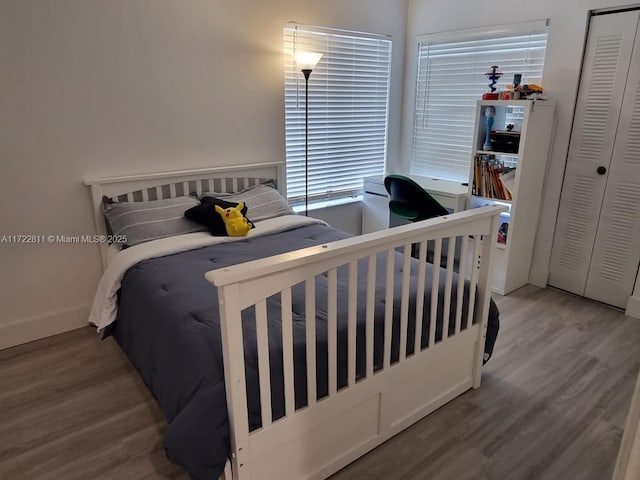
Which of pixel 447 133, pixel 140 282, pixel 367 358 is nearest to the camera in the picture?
pixel 367 358

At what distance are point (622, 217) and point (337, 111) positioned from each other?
227 centimetres

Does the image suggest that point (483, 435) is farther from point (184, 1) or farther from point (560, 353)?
point (184, 1)

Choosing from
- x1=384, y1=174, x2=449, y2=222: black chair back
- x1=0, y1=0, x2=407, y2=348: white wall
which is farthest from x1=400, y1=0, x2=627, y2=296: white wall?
x1=0, y1=0, x2=407, y2=348: white wall

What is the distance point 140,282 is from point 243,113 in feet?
5.20

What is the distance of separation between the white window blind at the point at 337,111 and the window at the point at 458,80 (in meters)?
0.35

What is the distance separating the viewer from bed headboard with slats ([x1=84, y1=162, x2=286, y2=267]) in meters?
2.72

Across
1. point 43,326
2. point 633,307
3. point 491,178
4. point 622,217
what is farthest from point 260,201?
point 633,307

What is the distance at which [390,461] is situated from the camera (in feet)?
5.97

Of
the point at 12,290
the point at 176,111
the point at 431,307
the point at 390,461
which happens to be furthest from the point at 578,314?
the point at 12,290

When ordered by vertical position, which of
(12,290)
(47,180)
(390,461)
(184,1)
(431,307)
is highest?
(184,1)

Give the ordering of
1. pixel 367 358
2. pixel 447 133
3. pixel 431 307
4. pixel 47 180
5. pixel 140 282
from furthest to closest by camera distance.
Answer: pixel 447 133 → pixel 47 180 → pixel 140 282 → pixel 431 307 → pixel 367 358

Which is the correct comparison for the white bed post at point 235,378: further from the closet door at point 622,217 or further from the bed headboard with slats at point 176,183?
the closet door at point 622,217

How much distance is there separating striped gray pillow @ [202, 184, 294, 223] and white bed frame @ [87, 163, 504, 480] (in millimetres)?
1345

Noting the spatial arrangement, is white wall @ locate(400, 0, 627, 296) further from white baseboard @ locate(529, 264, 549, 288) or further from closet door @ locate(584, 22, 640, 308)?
closet door @ locate(584, 22, 640, 308)
